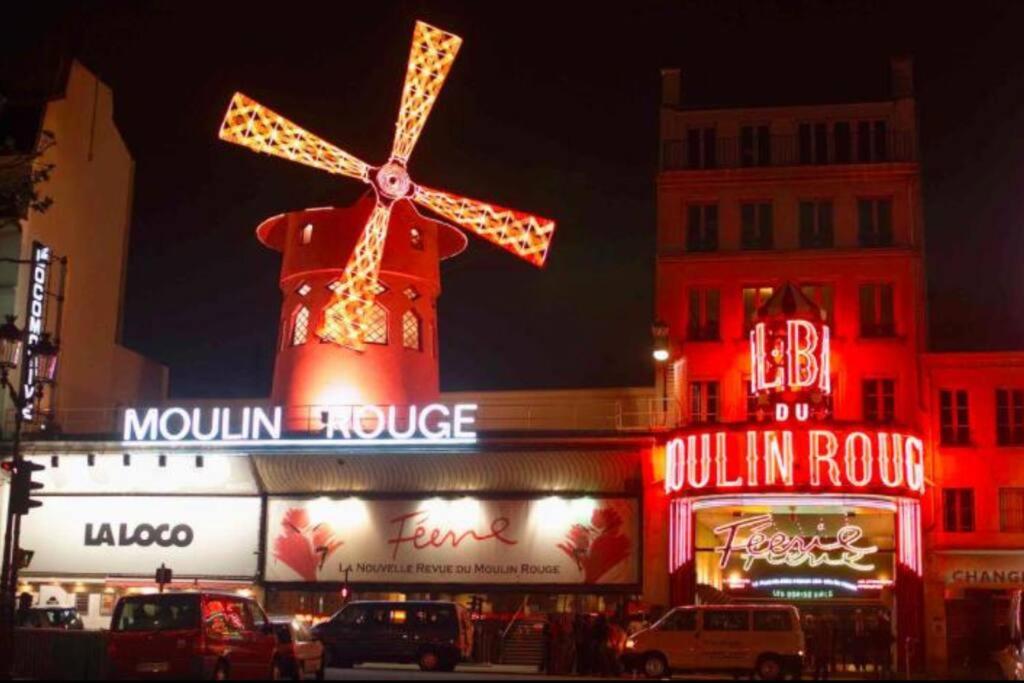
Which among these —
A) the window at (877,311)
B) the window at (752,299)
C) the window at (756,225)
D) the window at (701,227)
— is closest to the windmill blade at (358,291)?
the window at (701,227)

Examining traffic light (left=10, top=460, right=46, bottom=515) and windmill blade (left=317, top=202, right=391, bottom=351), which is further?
windmill blade (left=317, top=202, right=391, bottom=351)

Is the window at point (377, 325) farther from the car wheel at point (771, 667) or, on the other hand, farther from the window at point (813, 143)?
the car wheel at point (771, 667)

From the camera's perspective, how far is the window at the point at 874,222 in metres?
33.8

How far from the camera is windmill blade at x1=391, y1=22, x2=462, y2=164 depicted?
3538cm

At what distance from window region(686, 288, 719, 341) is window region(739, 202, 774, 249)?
1368mm

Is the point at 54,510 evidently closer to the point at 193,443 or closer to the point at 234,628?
the point at 193,443

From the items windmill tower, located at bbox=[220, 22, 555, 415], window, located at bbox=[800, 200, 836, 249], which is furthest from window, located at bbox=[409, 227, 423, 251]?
window, located at bbox=[800, 200, 836, 249]

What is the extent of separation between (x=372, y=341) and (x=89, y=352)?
7808 mm

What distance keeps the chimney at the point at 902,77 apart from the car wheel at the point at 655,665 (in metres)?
15.5

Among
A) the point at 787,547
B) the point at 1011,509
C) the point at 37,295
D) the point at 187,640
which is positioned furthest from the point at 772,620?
the point at 37,295

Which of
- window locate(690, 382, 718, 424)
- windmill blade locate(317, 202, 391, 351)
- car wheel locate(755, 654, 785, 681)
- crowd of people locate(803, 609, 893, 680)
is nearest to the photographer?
car wheel locate(755, 654, 785, 681)

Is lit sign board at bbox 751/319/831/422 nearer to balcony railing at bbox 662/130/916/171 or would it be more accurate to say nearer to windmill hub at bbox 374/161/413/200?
balcony railing at bbox 662/130/916/171

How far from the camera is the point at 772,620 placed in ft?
83.4

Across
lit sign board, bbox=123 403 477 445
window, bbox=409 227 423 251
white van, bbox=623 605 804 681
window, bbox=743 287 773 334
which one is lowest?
white van, bbox=623 605 804 681
